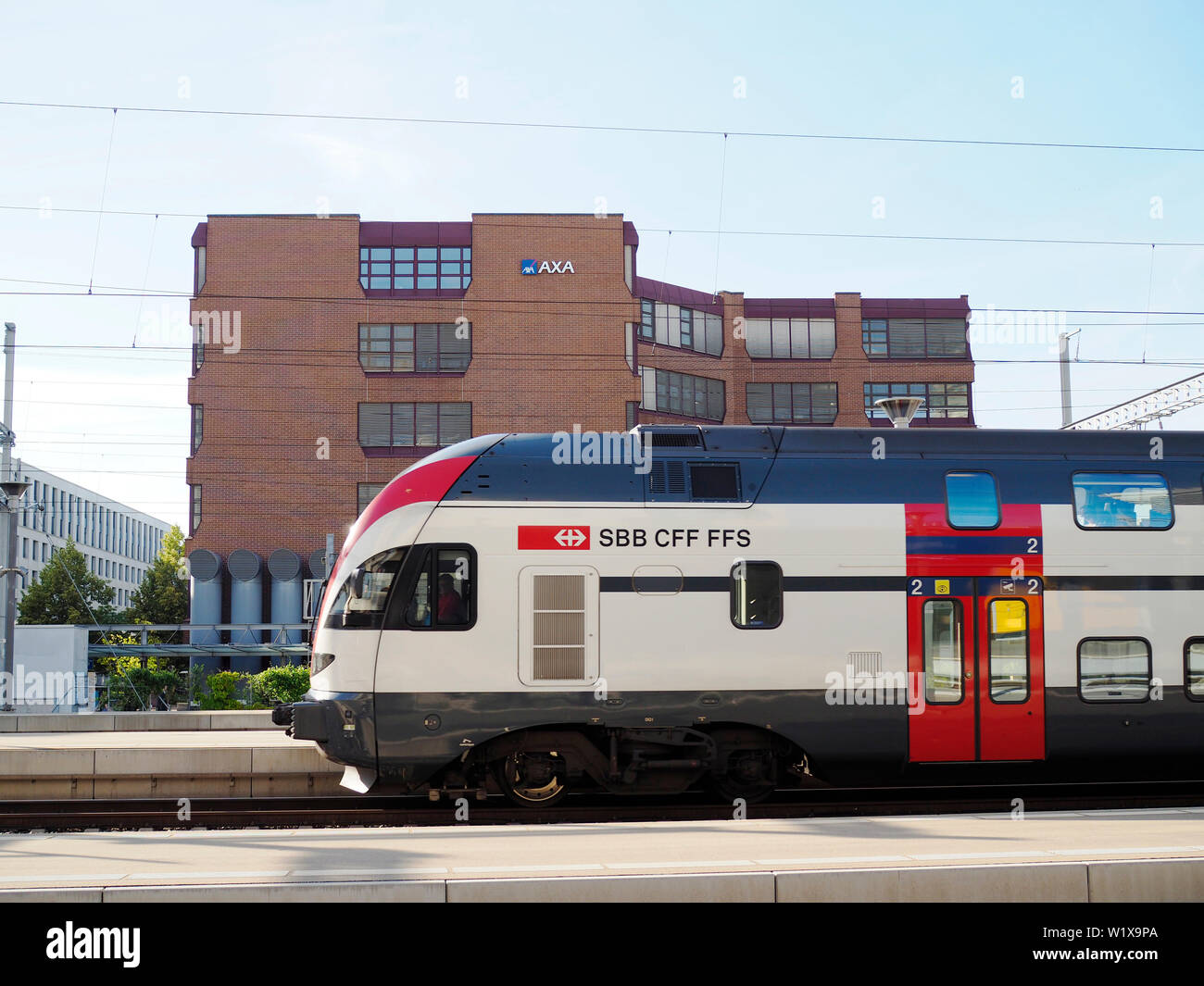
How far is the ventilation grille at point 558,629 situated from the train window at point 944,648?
371 centimetres

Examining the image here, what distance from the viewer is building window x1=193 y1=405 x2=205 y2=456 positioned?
48969mm

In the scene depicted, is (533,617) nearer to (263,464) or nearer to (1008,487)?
(1008,487)

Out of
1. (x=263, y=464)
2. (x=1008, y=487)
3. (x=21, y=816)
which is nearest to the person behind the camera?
(x=21, y=816)

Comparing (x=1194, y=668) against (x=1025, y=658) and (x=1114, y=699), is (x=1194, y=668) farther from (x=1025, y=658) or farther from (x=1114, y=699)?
(x=1025, y=658)

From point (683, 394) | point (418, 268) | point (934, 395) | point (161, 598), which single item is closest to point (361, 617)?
point (418, 268)

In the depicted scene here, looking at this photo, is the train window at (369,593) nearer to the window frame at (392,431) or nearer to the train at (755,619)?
the train at (755,619)

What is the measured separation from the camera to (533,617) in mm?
11945

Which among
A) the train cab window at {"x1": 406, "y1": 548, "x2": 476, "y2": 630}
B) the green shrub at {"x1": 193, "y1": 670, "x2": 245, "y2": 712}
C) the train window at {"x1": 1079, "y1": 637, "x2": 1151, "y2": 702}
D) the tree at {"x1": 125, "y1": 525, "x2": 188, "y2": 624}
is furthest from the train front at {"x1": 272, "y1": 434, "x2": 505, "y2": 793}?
the tree at {"x1": 125, "y1": 525, "x2": 188, "y2": 624}

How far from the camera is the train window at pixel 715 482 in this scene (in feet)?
40.5

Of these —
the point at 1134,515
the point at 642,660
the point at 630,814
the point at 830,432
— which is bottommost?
the point at 630,814

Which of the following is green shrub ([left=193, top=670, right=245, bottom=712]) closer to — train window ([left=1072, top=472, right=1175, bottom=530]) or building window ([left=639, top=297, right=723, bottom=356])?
train window ([left=1072, top=472, right=1175, bottom=530])

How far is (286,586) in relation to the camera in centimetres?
4822

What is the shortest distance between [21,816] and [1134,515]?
12111 millimetres
